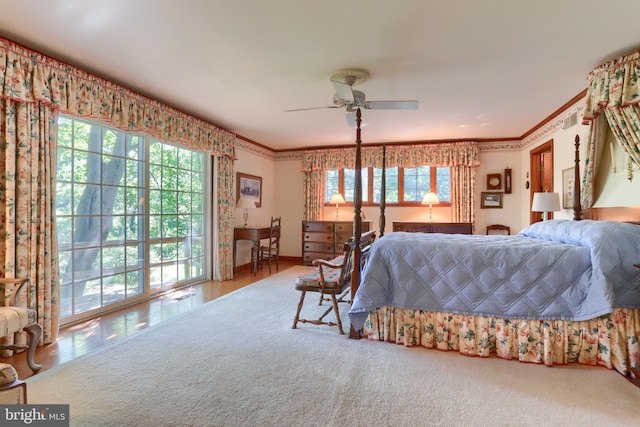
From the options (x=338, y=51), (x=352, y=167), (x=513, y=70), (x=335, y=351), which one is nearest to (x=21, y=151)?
(x=338, y=51)

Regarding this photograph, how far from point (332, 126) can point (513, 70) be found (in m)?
2.72

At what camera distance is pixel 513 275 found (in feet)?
7.86

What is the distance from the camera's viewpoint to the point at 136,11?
7.11ft

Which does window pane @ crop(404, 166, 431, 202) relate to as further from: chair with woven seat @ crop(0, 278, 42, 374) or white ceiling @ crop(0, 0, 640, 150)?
chair with woven seat @ crop(0, 278, 42, 374)

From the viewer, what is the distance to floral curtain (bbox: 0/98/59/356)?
8.20 ft

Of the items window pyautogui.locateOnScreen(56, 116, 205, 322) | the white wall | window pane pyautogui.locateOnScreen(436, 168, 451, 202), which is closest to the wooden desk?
the white wall

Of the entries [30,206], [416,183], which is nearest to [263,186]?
[416,183]

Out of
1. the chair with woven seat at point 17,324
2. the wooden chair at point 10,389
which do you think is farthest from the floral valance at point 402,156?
the wooden chair at point 10,389

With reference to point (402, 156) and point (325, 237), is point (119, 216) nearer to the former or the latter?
point (325, 237)

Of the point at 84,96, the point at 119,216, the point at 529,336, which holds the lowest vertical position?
the point at 529,336

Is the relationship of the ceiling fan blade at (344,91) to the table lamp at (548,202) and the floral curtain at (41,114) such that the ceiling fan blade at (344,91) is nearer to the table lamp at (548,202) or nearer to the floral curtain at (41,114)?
the floral curtain at (41,114)

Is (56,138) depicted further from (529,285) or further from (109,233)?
(529,285)

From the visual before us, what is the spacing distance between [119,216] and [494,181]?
6135mm

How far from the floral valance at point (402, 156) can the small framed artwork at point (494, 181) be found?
1.34 ft
